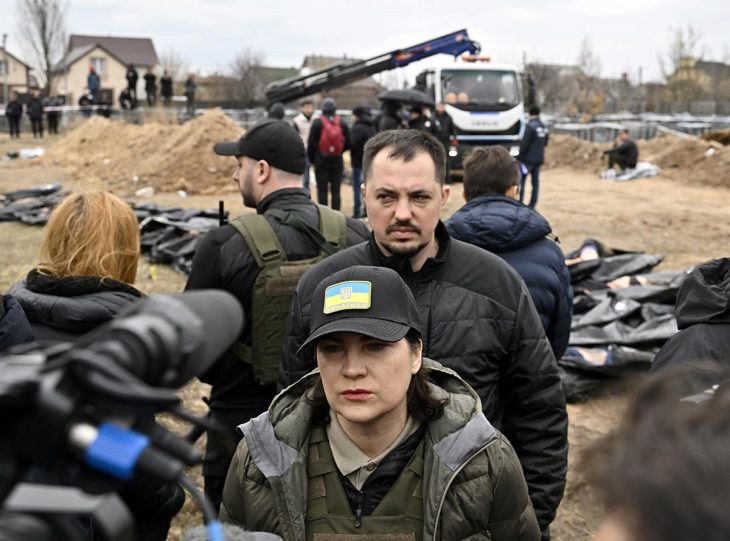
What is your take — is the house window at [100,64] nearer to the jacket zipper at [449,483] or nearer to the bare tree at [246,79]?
the bare tree at [246,79]

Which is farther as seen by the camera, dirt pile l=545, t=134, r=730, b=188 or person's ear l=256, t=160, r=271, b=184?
dirt pile l=545, t=134, r=730, b=188

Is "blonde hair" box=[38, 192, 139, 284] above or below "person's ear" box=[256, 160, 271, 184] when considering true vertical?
below

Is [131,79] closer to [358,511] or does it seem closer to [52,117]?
[52,117]

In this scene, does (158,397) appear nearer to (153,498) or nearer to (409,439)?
(409,439)

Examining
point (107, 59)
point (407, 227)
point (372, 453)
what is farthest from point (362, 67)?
point (107, 59)

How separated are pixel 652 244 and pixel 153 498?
1126cm

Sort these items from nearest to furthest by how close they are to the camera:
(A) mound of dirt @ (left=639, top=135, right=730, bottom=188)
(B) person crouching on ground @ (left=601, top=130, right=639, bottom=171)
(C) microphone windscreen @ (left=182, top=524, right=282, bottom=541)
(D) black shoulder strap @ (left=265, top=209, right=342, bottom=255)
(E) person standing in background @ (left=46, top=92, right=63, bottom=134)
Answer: (C) microphone windscreen @ (left=182, top=524, right=282, bottom=541) < (D) black shoulder strap @ (left=265, top=209, right=342, bottom=255) < (A) mound of dirt @ (left=639, top=135, right=730, bottom=188) < (B) person crouching on ground @ (left=601, top=130, right=639, bottom=171) < (E) person standing in background @ (left=46, top=92, right=63, bottom=134)

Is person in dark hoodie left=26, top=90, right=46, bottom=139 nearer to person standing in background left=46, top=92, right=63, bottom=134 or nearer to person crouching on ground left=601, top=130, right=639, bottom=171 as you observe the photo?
person standing in background left=46, top=92, right=63, bottom=134

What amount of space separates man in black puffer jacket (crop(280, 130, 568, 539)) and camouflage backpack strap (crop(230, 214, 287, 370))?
0.55 meters

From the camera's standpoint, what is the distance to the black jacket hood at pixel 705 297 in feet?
8.52

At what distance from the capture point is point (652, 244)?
1264 cm

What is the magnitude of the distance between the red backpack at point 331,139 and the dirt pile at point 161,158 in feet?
19.6

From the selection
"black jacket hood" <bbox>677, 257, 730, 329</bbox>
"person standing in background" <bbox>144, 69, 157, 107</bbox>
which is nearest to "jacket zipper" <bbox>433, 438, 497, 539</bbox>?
"black jacket hood" <bbox>677, 257, 730, 329</bbox>

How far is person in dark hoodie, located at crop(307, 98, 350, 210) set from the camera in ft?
43.4
